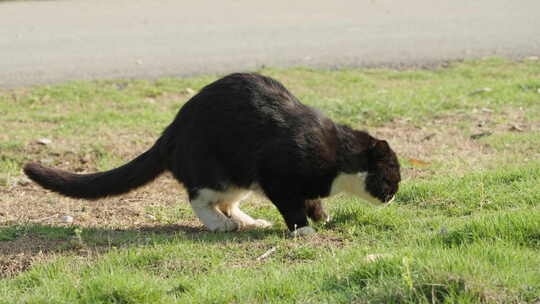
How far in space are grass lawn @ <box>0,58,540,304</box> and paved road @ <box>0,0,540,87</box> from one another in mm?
1377

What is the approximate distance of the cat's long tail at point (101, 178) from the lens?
5430 mm

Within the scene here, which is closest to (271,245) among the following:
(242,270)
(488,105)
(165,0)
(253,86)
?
(242,270)

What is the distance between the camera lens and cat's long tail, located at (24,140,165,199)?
17.8ft

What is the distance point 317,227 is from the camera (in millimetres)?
5293

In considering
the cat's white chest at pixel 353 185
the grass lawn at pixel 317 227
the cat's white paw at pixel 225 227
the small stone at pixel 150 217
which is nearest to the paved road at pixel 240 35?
the grass lawn at pixel 317 227

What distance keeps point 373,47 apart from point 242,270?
8.65 meters

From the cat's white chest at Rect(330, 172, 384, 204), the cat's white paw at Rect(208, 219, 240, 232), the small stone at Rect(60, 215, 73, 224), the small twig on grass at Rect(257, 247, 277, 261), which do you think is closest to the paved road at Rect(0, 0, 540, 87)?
the small stone at Rect(60, 215, 73, 224)

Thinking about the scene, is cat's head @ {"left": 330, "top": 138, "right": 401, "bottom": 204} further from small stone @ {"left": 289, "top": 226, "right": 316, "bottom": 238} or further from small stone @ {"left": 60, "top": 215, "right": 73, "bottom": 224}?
small stone @ {"left": 60, "top": 215, "right": 73, "bottom": 224}

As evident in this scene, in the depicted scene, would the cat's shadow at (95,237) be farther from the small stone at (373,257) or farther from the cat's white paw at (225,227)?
the small stone at (373,257)

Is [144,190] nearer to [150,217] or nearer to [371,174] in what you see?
[150,217]

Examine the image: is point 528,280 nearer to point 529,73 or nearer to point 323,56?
point 529,73

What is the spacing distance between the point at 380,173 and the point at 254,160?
941mm

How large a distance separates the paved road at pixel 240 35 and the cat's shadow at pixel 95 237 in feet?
17.9

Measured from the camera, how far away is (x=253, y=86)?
5383 millimetres
